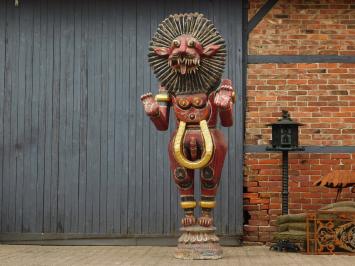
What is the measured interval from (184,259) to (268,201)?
2.08 meters

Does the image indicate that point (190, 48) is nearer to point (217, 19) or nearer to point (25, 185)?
point (217, 19)

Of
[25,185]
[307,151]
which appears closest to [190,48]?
[307,151]

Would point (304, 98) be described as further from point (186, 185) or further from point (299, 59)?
point (186, 185)

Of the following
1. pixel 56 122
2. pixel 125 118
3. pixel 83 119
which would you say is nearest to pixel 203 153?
pixel 125 118

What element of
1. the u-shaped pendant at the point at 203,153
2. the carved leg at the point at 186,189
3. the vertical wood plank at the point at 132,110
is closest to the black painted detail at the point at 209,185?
the carved leg at the point at 186,189

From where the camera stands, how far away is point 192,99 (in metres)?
5.86

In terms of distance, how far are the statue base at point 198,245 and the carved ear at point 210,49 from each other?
1.67 metres

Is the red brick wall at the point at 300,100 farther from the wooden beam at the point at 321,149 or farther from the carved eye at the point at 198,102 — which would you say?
the carved eye at the point at 198,102

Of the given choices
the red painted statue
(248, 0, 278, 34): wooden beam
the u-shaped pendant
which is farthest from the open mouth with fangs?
(248, 0, 278, 34): wooden beam

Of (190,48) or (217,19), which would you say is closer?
(190,48)

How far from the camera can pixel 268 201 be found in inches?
293

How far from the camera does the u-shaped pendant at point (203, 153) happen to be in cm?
571

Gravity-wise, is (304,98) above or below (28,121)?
above

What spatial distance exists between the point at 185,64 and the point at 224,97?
49cm
